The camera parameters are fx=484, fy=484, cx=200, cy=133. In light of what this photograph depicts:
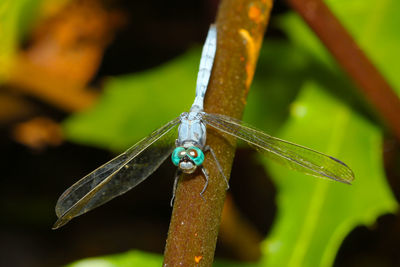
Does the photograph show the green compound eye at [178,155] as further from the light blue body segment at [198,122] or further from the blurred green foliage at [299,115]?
the blurred green foliage at [299,115]

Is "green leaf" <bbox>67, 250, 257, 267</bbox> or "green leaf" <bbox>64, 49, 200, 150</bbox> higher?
"green leaf" <bbox>64, 49, 200, 150</bbox>

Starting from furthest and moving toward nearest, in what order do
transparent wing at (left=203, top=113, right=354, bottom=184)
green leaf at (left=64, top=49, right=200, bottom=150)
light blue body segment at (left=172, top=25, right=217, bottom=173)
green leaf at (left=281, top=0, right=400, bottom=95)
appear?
green leaf at (left=64, top=49, right=200, bottom=150), green leaf at (left=281, top=0, right=400, bottom=95), light blue body segment at (left=172, top=25, right=217, bottom=173), transparent wing at (left=203, top=113, right=354, bottom=184)

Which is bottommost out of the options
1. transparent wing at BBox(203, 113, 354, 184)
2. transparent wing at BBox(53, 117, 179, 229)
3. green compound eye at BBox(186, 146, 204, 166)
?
transparent wing at BBox(53, 117, 179, 229)

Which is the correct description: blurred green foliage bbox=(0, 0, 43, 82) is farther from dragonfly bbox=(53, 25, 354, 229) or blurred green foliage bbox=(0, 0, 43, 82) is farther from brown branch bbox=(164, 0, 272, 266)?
brown branch bbox=(164, 0, 272, 266)

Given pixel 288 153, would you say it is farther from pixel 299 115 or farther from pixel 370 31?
pixel 370 31

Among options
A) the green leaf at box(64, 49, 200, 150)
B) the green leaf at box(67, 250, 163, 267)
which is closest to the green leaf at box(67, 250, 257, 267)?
the green leaf at box(67, 250, 163, 267)

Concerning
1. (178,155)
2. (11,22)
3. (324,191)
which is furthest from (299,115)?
(11,22)
